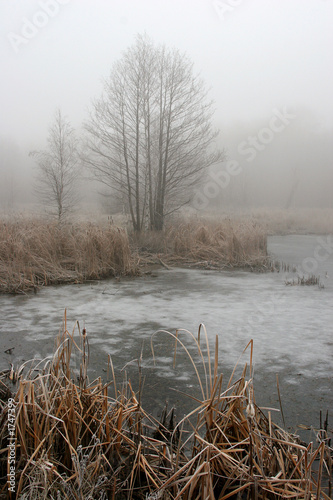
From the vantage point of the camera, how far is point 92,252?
8.05 metres

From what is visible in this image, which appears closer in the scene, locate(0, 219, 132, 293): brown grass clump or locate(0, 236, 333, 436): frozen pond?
locate(0, 236, 333, 436): frozen pond

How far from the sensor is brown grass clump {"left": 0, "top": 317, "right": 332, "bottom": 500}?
172 centimetres

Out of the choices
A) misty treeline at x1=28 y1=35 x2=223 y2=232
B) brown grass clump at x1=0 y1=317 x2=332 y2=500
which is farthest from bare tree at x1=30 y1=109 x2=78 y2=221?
brown grass clump at x1=0 y1=317 x2=332 y2=500

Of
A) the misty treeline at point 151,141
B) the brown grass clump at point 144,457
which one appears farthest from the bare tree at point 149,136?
the brown grass clump at point 144,457

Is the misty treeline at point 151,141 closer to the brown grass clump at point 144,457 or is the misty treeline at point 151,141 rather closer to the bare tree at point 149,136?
the bare tree at point 149,136

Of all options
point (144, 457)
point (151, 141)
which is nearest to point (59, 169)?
point (151, 141)

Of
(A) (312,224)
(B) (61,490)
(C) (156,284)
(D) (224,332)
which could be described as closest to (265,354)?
(D) (224,332)

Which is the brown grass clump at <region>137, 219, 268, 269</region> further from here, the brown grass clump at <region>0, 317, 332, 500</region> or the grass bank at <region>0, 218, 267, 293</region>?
the brown grass clump at <region>0, 317, 332, 500</region>

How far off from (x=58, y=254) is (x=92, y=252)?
0.82m

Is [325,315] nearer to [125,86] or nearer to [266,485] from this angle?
[266,485]

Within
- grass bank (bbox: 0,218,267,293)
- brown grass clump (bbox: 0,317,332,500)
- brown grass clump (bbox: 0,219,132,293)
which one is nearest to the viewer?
brown grass clump (bbox: 0,317,332,500)

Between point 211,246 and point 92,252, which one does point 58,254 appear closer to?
point 92,252

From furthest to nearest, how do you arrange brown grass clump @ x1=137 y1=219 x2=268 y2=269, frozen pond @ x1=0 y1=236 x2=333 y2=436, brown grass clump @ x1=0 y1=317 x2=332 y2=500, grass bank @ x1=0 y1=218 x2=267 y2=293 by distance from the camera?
brown grass clump @ x1=137 y1=219 x2=268 y2=269
grass bank @ x1=0 y1=218 x2=267 y2=293
frozen pond @ x1=0 y1=236 x2=333 y2=436
brown grass clump @ x1=0 y1=317 x2=332 y2=500

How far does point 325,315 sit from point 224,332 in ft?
5.20
